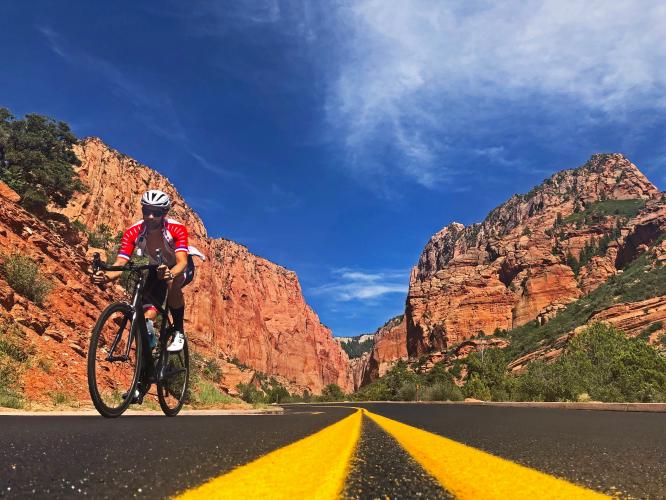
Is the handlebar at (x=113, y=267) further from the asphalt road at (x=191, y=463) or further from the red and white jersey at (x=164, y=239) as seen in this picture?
the asphalt road at (x=191, y=463)

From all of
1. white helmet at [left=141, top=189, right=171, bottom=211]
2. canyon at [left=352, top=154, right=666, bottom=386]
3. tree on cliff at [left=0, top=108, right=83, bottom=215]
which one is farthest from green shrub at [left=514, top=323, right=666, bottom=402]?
canyon at [left=352, top=154, right=666, bottom=386]

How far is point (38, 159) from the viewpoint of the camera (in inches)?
1388

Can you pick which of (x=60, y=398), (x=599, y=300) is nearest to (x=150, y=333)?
(x=60, y=398)

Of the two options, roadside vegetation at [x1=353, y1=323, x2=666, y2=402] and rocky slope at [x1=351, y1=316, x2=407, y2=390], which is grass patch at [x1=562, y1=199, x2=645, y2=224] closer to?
rocky slope at [x1=351, y1=316, x2=407, y2=390]

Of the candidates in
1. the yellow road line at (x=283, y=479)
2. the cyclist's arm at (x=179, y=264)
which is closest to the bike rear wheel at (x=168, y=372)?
the cyclist's arm at (x=179, y=264)

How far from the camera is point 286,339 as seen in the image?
134500 millimetres

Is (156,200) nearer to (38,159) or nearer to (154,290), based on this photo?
(154,290)

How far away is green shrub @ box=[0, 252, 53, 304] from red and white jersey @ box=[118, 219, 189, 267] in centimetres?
970

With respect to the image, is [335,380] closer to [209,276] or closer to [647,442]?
[209,276]

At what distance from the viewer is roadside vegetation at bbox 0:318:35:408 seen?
8202 millimetres

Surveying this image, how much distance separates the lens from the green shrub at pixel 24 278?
43.3 feet

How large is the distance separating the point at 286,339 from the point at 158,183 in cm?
5984

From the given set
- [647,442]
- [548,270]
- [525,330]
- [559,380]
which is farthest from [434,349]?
[647,442]

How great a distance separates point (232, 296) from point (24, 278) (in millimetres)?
103438
